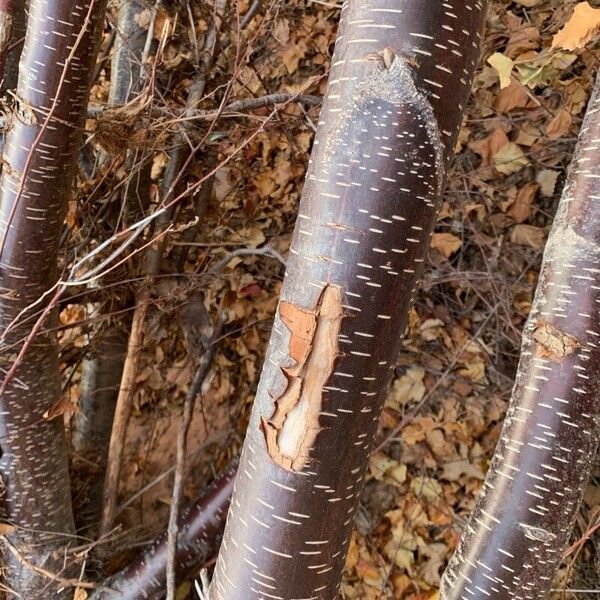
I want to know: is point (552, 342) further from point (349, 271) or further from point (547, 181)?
point (547, 181)

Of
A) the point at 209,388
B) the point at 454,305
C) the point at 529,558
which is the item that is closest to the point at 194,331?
the point at 209,388

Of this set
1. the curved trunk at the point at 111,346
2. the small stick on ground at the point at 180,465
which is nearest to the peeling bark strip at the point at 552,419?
the small stick on ground at the point at 180,465

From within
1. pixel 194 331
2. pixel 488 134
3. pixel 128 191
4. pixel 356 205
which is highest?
pixel 488 134

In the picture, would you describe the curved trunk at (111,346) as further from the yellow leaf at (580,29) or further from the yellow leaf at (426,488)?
the yellow leaf at (426,488)

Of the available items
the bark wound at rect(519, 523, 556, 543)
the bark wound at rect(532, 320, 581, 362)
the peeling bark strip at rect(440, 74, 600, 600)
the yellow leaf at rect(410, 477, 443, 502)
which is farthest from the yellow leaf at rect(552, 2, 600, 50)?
the yellow leaf at rect(410, 477, 443, 502)

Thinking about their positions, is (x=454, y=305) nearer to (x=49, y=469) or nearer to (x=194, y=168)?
(x=194, y=168)

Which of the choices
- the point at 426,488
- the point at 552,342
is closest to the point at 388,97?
the point at 552,342
